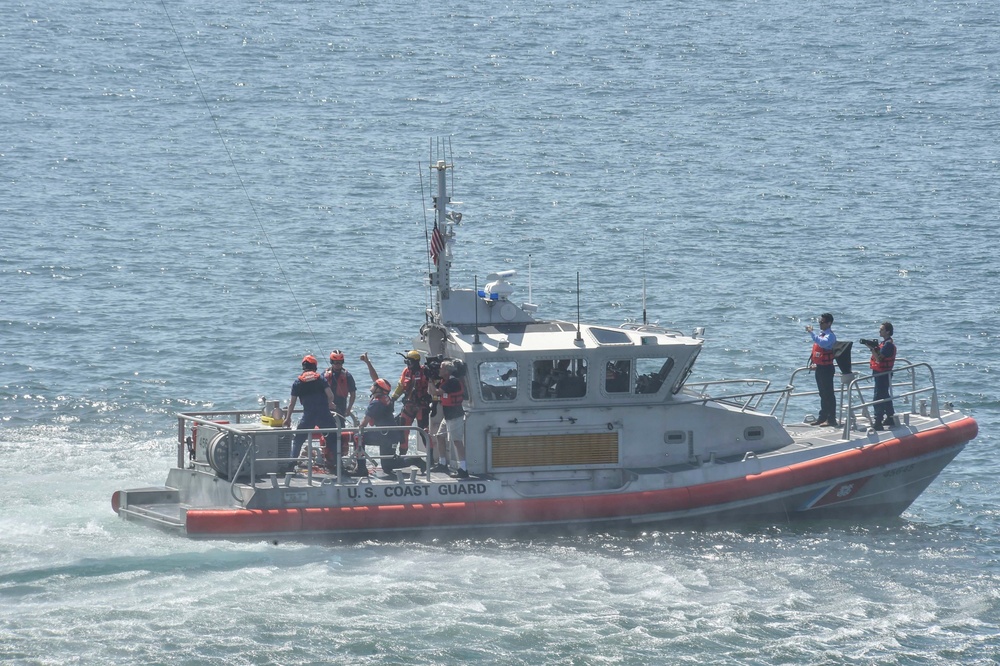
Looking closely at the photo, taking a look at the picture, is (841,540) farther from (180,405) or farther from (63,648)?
(180,405)

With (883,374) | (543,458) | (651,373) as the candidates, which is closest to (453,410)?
(543,458)

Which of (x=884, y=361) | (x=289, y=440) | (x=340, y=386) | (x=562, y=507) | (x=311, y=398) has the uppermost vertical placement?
(x=884, y=361)

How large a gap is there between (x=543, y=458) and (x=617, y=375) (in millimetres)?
1377

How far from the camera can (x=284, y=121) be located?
165ft

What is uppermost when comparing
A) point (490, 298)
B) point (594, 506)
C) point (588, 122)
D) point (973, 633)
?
point (588, 122)

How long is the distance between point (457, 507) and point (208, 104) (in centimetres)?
3478

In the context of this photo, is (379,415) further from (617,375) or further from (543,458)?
(617,375)

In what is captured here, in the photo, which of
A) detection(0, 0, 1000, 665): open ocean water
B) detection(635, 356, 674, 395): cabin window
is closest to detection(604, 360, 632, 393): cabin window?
detection(635, 356, 674, 395): cabin window

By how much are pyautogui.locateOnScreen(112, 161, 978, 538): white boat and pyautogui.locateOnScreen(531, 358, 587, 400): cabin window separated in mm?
17

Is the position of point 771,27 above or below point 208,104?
above

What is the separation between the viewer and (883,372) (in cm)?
2012

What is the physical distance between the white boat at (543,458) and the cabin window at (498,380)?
17 millimetres

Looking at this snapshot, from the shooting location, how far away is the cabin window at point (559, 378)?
19.0 meters

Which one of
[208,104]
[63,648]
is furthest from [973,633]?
[208,104]
